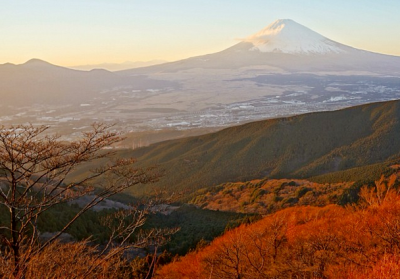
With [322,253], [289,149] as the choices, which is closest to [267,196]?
[322,253]

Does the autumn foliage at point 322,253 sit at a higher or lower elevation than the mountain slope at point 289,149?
higher

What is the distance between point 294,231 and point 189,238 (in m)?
11.8

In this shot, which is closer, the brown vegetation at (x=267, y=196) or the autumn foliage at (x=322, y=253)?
the autumn foliage at (x=322, y=253)

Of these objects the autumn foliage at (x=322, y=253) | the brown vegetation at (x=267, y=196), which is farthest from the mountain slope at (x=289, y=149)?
the autumn foliage at (x=322, y=253)

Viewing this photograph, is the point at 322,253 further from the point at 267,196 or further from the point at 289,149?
the point at 289,149

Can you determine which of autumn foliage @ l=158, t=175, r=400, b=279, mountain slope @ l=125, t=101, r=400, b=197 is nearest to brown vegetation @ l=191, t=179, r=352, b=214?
mountain slope @ l=125, t=101, r=400, b=197

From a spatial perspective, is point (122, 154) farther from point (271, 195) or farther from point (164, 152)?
point (271, 195)

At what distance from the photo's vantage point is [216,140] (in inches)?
3206

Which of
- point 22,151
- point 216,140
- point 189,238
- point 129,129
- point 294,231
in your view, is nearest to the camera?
point 22,151

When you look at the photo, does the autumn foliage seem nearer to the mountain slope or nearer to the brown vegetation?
the brown vegetation

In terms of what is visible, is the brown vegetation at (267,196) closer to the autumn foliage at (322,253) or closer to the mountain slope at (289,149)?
the mountain slope at (289,149)

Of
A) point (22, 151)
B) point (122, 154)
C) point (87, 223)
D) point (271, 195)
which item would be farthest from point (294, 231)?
point (122, 154)

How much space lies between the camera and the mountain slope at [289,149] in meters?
57.4

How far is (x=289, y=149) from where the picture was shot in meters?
66.2
